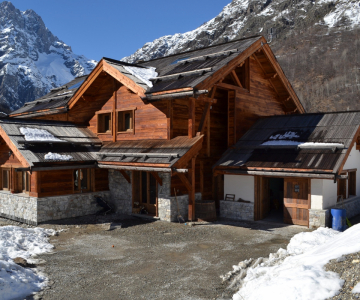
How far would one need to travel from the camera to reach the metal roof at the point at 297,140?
13.2m

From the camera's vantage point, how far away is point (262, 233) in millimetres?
12828

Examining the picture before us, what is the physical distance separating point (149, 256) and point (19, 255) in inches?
149

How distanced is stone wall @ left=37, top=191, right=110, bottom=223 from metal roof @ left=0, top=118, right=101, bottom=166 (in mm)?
1781

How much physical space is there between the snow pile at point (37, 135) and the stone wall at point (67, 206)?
268 cm

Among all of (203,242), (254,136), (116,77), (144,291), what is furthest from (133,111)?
(144,291)

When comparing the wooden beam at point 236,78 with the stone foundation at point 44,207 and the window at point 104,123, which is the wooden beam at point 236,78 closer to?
the window at point 104,123

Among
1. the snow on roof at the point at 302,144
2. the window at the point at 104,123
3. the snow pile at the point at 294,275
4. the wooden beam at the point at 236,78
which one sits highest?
the wooden beam at the point at 236,78

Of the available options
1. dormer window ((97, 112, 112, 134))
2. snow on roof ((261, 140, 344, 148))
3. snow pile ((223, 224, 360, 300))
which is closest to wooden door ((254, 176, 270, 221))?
snow on roof ((261, 140, 344, 148))

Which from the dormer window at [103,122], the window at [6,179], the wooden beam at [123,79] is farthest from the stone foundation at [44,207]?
the wooden beam at [123,79]

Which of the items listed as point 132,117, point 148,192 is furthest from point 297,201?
point 132,117

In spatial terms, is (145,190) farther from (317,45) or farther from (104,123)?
(317,45)

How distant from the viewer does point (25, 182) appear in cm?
1591

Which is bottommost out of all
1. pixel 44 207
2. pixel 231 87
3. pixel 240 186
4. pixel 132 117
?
pixel 44 207

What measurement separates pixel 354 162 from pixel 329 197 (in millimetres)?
3388
